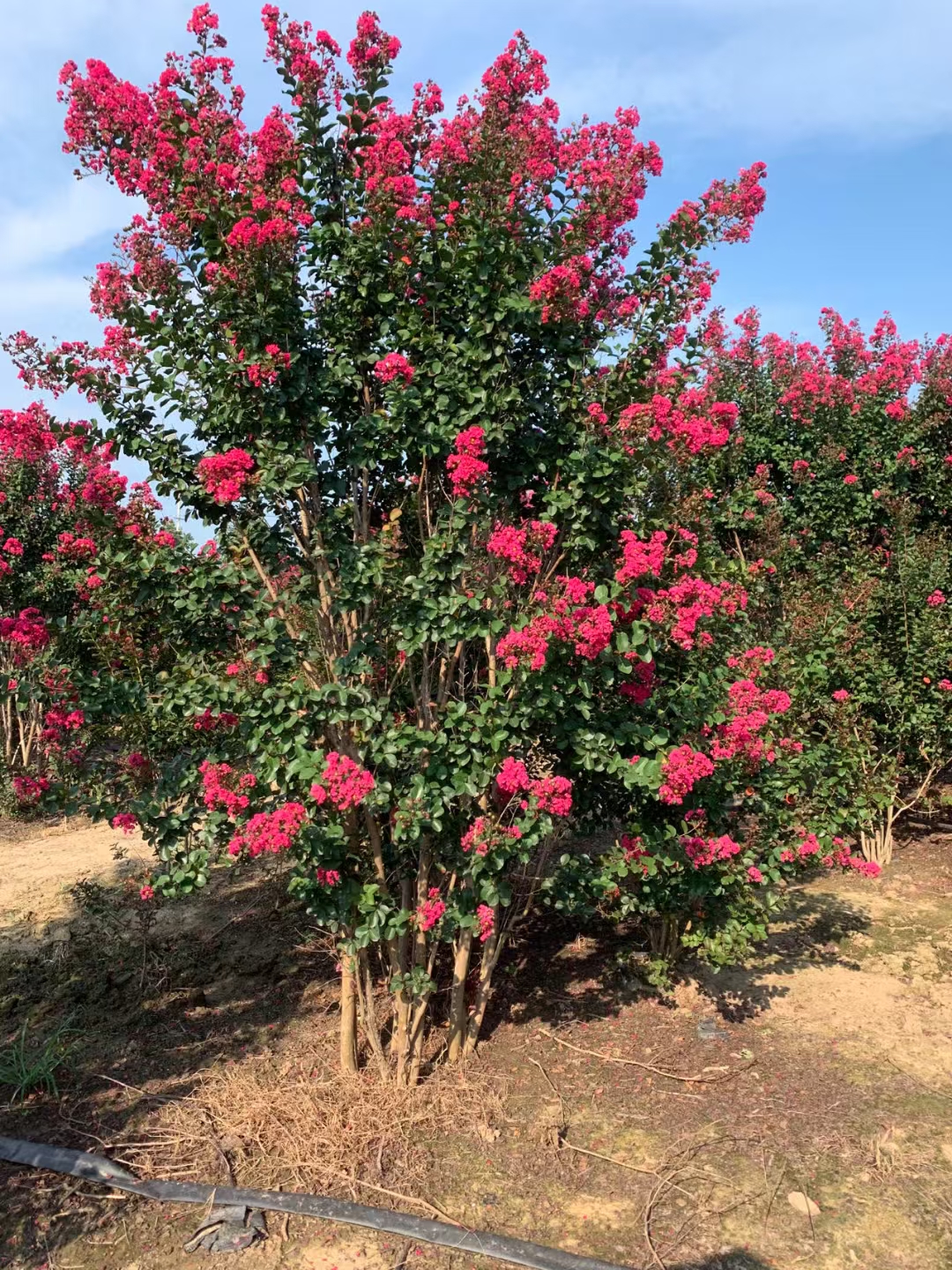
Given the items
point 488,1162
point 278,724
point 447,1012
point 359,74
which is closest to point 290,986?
point 447,1012

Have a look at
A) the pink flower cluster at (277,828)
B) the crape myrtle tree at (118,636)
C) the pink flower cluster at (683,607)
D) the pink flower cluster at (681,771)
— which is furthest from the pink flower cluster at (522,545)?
the pink flower cluster at (277,828)

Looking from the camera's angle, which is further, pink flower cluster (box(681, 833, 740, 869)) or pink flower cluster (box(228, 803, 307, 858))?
pink flower cluster (box(681, 833, 740, 869))

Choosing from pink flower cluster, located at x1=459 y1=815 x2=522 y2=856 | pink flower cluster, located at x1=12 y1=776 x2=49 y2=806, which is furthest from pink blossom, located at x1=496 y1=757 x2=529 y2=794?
pink flower cluster, located at x1=12 y1=776 x2=49 y2=806

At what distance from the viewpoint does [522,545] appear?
122 inches

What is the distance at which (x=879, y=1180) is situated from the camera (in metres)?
3.00

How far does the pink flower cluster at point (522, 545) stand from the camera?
9.84 ft

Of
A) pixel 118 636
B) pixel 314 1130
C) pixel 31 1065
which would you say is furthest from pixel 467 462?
pixel 31 1065

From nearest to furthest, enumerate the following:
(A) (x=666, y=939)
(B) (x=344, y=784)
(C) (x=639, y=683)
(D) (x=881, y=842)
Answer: (B) (x=344, y=784) < (C) (x=639, y=683) < (A) (x=666, y=939) < (D) (x=881, y=842)

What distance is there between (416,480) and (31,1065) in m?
3.00

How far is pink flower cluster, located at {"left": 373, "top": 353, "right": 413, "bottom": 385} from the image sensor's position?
3043 millimetres

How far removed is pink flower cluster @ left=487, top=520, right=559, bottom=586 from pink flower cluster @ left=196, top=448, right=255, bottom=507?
878mm

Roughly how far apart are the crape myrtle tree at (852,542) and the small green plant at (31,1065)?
142 inches

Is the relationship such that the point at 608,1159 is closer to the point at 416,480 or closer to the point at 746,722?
the point at 746,722

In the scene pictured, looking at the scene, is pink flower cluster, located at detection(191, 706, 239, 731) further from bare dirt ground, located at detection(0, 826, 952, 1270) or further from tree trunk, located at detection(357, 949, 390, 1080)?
bare dirt ground, located at detection(0, 826, 952, 1270)
